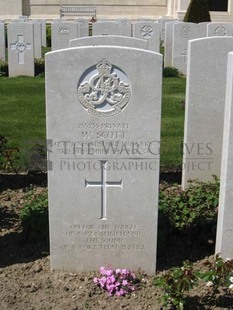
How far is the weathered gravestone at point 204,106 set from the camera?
569 cm

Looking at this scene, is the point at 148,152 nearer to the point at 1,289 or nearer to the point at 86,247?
the point at 86,247

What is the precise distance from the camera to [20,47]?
1405 cm

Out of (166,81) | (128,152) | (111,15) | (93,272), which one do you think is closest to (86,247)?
(93,272)

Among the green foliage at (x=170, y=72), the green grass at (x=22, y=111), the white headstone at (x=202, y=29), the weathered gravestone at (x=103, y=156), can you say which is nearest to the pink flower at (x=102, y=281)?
the weathered gravestone at (x=103, y=156)

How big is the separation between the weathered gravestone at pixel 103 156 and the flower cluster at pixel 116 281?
144mm

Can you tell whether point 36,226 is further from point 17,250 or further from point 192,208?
point 192,208

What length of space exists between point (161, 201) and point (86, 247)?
110 cm

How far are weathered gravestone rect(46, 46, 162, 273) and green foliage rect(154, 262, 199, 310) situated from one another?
510 millimetres

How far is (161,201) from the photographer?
16.7 ft

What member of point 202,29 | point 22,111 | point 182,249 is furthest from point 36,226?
point 202,29

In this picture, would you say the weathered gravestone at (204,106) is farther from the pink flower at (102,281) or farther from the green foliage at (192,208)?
the pink flower at (102,281)

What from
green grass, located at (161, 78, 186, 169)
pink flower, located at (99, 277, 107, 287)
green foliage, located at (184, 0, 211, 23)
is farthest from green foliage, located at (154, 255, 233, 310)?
green foliage, located at (184, 0, 211, 23)

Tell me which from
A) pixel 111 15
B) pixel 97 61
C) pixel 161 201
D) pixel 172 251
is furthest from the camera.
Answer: pixel 111 15

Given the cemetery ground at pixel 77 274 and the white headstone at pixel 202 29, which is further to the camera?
the white headstone at pixel 202 29
